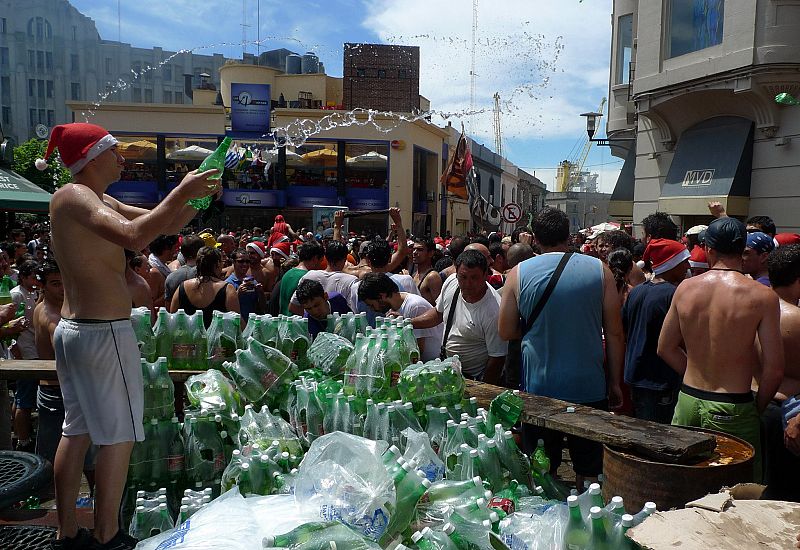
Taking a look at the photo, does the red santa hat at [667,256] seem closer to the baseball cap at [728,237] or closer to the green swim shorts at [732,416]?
the baseball cap at [728,237]

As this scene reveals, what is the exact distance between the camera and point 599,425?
313 cm

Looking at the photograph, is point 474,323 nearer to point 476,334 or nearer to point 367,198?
point 476,334

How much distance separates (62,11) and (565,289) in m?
80.9

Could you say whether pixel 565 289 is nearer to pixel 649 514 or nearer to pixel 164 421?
pixel 649 514

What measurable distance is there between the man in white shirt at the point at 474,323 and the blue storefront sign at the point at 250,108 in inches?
1148

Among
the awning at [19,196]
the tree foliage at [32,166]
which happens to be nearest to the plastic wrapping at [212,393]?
the awning at [19,196]

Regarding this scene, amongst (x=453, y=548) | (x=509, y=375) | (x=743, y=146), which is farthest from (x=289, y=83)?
(x=453, y=548)

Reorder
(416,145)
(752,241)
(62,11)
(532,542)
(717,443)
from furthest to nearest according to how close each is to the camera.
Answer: (62,11) → (416,145) → (752,241) → (717,443) → (532,542)

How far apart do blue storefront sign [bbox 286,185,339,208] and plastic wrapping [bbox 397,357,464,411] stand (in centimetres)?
3196

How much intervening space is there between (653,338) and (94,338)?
3.71 metres

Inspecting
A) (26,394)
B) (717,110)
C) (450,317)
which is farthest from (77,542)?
(717,110)

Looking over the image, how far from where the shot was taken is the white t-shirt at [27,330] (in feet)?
19.2

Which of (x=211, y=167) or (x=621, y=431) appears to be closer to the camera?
(x=211, y=167)

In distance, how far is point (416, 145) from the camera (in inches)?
1455
